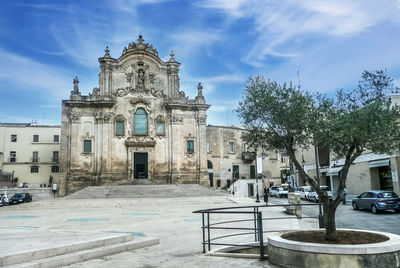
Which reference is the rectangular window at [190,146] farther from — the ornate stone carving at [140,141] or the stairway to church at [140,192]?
the stairway to church at [140,192]

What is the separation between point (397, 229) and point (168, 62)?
3326cm

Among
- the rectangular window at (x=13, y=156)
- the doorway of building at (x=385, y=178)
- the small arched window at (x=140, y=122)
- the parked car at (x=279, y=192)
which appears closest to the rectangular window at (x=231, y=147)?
the parked car at (x=279, y=192)

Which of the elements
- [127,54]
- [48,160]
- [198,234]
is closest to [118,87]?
[127,54]

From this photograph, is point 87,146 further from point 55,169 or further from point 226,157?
point 226,157

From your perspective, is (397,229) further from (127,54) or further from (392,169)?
(127,54)

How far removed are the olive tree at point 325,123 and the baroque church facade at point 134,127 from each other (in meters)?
30.2

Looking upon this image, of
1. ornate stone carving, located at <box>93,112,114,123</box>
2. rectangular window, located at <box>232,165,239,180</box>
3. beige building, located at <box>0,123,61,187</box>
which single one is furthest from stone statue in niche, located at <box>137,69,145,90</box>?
beige building, located at <box>0,123,61,187</box>

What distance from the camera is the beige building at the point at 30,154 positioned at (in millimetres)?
53656

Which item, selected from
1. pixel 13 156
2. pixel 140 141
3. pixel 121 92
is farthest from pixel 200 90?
pixel 13 156

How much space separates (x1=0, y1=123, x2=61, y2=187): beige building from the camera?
53.7 metres

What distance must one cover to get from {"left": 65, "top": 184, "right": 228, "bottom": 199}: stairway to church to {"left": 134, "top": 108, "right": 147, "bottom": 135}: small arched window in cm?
699

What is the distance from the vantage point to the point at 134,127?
1585 inches

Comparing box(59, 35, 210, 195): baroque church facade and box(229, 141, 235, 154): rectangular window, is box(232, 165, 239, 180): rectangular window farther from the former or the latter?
box(59, 35, 210, 195): baroque church facade

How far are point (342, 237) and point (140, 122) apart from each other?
34142 millimetres
